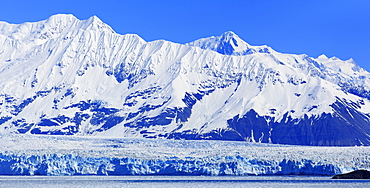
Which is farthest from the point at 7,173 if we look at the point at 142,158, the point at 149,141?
the point at 149,141

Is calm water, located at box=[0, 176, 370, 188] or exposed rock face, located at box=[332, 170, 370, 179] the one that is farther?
exposed rock face, located at box=[332, 170, 370, 179]

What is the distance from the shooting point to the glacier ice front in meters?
143

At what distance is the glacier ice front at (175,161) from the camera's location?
14262cm

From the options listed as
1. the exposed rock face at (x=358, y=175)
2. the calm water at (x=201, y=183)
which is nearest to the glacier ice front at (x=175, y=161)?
the exposed rock face at (x=358, y=175)

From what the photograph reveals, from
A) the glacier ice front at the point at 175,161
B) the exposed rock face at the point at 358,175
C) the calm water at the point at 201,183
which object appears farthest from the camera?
the glacier ice front at the point at 175,161

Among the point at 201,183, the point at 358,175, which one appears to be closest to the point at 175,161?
the point at 201,183

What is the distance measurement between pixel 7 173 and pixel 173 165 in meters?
38.4

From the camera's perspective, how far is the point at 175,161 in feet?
492

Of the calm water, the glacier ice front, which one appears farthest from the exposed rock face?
the calm water

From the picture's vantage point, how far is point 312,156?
471 ft

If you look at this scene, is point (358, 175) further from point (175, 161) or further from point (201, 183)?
point (175, 161)

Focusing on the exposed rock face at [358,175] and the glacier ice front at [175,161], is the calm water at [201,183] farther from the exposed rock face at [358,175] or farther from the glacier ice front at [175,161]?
the exposed rock face at [358,175]

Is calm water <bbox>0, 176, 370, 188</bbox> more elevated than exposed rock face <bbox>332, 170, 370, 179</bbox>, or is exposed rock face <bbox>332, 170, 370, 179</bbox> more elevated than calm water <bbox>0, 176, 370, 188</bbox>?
exposed rock face <bbox>332, 170, 370, 179</bbox>

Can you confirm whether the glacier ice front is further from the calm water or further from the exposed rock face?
Result: the calm water
